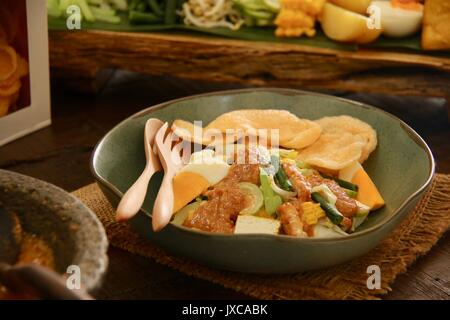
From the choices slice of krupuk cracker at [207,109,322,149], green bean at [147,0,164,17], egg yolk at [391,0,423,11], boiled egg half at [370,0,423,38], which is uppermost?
egg yolk at [391,0,423,11]

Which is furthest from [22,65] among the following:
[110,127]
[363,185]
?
[363,185]

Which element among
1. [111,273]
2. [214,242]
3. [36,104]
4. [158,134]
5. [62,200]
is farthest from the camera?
[36,104]

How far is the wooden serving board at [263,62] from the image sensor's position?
5.43 feet

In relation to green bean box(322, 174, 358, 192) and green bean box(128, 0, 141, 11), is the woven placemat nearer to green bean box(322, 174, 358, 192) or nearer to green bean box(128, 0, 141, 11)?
green bean box(322, 174, 358, 192)

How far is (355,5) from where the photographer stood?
1704 mm

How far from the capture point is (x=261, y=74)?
1717mm

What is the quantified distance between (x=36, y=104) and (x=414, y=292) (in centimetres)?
96

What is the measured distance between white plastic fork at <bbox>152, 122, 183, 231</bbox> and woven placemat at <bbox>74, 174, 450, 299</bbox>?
0.35 feet

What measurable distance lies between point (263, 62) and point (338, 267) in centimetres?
72

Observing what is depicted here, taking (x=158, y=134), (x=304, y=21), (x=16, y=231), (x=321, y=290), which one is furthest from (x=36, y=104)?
(x=321, y=290)

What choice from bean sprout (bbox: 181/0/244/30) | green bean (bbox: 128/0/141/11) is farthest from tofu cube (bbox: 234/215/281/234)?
green bean (bbox: 128/0/141/11)

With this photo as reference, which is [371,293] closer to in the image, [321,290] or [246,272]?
[321,290]

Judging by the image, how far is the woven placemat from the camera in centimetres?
104

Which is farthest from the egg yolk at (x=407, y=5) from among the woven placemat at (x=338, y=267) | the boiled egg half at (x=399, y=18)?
the woven placemat at (x=338, y=267)
